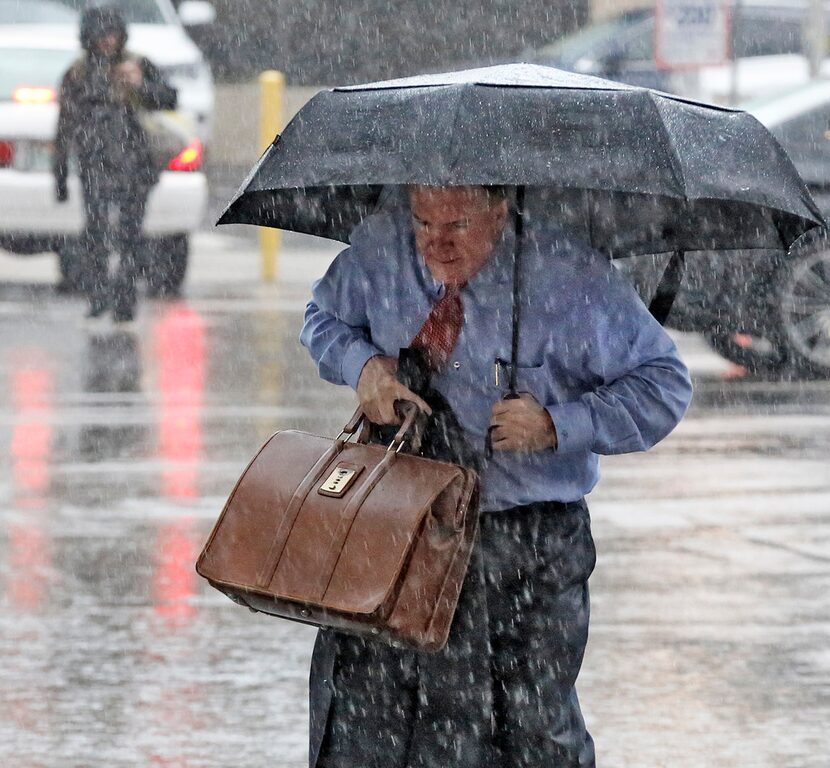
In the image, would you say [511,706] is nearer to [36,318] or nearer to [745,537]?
[745,537]

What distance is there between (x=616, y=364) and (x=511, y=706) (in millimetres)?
672

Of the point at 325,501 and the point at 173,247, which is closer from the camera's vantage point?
the point at 325,501

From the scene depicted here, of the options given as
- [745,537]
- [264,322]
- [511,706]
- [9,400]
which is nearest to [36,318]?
[264,322]

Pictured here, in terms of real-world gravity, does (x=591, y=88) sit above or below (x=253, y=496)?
above

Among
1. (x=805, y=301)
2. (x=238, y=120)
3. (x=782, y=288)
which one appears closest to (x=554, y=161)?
(x=782, y=288)

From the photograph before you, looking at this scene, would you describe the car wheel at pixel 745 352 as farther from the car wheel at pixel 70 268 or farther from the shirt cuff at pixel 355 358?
the shirt cuff at pixel 355 358

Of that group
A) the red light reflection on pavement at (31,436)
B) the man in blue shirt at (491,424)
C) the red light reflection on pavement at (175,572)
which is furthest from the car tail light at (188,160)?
the man in blue shirt at (491,424)

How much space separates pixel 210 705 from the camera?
5406 mm

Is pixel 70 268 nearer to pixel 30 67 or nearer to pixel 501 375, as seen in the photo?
pixel 30 67

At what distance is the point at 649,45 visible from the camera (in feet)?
67.8

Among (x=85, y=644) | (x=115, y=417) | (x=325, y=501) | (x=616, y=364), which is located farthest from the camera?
(x=115, y=417)

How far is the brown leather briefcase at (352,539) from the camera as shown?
11.6 ft

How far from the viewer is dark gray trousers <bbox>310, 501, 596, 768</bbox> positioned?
3879mm

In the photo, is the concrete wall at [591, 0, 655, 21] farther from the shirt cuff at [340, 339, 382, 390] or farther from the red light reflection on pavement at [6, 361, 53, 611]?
the shirt cuff at [340, 339, 382, 390]
